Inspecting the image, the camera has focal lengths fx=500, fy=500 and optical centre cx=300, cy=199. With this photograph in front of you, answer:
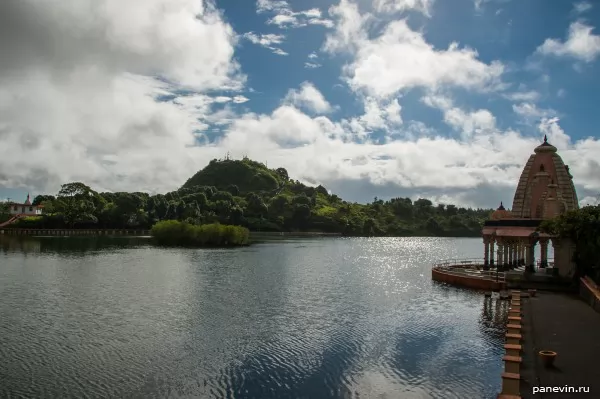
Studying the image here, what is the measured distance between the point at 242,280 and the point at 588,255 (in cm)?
3128

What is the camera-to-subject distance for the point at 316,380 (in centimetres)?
2091

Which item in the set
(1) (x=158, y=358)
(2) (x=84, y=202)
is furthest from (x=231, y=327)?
(2) (x=84, y=202)

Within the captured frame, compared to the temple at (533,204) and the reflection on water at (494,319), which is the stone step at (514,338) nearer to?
the reflection on water at (494,319)

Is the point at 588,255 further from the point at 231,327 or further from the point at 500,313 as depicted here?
the point at 231,327

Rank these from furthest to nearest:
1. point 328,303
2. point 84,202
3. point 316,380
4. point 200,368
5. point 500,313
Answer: point 84,202, point 328,303, point 500,313, point 200,368, point 316,380

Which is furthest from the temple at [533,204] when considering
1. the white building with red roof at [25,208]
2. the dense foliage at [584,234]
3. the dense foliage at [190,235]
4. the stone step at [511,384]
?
the white building with red roof at [25,208]

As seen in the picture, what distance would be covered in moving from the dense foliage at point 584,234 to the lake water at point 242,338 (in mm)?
7139

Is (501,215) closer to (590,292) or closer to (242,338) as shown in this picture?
(590,292)

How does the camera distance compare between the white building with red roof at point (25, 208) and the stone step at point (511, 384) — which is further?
Result: the white building with red roof at point (25, 208)

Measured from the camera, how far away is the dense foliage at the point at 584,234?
35219 mm

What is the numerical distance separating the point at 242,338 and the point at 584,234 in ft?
84.2

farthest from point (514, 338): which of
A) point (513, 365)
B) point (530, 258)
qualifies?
point (530, 258)

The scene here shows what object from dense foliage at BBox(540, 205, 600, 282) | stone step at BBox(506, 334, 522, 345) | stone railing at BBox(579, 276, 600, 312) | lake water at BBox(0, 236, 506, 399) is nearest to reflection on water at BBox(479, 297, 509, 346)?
lake water at BBox(0, 236, 506, 399)

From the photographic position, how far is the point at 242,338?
90.3ft
